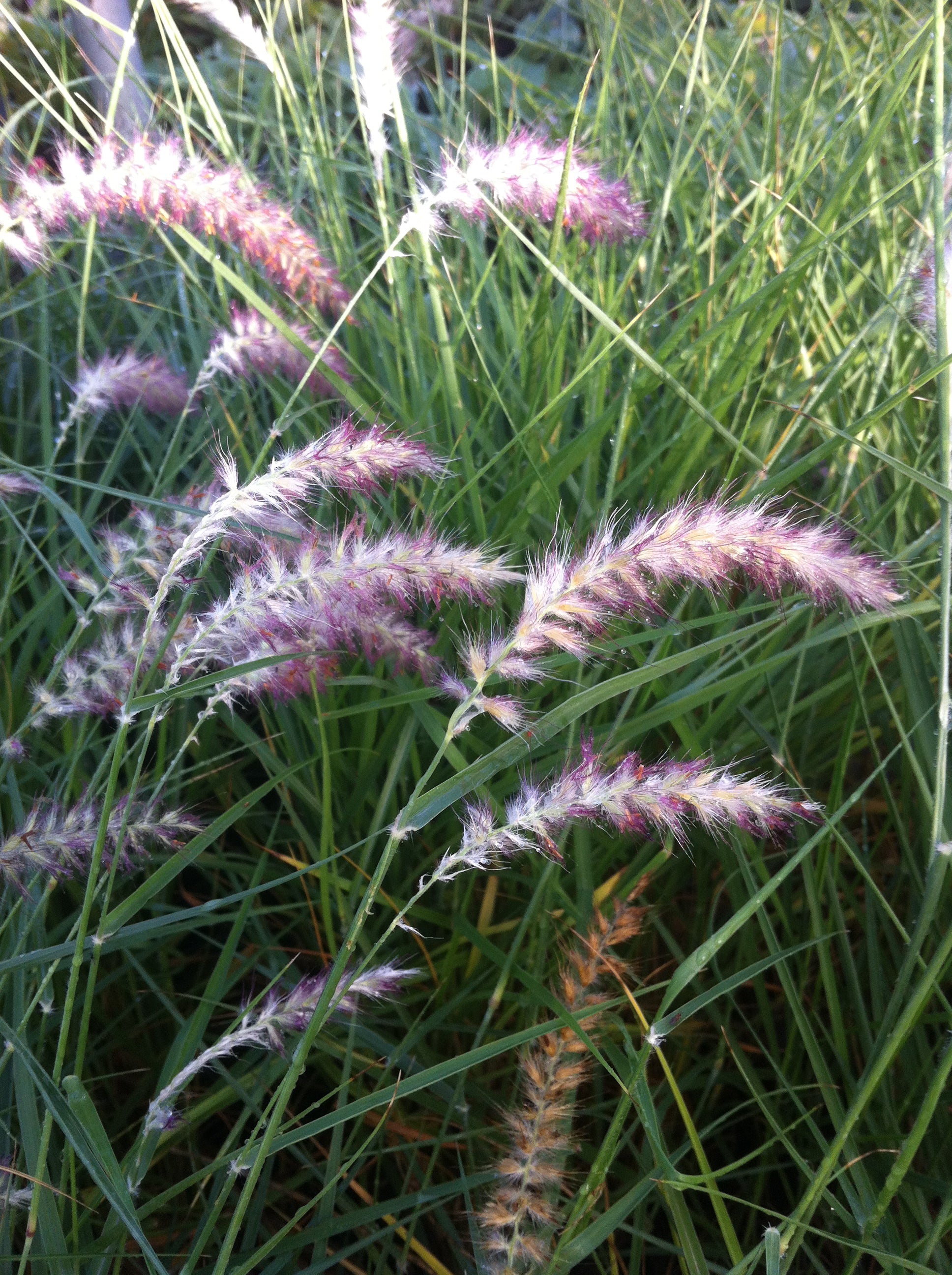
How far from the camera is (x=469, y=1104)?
3.01 ft

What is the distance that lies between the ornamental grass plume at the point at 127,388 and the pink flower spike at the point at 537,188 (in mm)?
405

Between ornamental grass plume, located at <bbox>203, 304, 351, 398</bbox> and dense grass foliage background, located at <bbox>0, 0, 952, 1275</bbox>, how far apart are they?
1.8 inches

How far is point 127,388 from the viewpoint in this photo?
1091 millimetres

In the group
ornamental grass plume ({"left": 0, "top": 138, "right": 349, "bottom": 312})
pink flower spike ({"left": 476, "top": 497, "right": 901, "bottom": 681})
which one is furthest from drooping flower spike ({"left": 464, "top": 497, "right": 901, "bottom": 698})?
ornamental grass plume ({"left": 0, "top": 138, "right": 349, "bottom": 312})

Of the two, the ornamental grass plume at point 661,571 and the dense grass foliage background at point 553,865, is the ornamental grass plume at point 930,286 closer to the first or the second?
the dense grass foliage background at point 553,865

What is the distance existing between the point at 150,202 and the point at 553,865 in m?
0.71

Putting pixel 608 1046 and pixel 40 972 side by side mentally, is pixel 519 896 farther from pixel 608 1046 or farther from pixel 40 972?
pixel 40 972

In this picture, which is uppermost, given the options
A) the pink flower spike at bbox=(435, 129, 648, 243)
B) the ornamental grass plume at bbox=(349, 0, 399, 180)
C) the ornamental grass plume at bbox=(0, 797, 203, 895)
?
the ornamental grass plume at bbox=(349, 0, 399, 180)

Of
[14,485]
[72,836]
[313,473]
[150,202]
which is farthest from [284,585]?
[150,202]

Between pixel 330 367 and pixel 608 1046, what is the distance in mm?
669

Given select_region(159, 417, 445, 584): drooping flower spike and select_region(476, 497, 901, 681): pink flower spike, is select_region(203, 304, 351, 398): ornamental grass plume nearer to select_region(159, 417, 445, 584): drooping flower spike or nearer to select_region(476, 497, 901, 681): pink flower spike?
select_region(159, 417, 445, 584): drooping flower spike

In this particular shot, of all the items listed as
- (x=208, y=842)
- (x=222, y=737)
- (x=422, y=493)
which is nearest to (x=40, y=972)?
(x=208, y=842)

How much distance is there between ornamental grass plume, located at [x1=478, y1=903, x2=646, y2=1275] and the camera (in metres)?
0.69

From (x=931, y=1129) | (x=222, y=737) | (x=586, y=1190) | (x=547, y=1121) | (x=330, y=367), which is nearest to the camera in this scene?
(x=586, y=1190)
